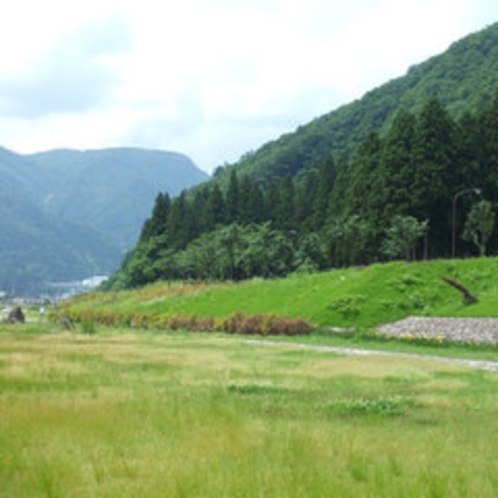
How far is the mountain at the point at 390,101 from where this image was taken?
155250mm

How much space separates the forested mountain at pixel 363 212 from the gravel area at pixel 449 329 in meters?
18.4

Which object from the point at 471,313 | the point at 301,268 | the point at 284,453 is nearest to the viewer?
the point at 284,453

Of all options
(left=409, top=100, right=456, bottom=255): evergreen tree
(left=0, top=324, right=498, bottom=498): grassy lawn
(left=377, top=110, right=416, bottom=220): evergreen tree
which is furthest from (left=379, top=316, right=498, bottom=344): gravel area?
(left=377, top=110, right=416, bottom=220): evergreen tree

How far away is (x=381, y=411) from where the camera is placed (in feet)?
54.2

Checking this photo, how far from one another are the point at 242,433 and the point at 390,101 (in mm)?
170178

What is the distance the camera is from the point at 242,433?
12617 mm

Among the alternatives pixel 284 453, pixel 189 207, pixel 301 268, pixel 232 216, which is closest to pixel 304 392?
pixel 284 453

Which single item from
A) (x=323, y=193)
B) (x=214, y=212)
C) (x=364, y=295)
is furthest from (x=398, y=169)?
(x=214, y=212)

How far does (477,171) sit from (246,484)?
68819 millimetres

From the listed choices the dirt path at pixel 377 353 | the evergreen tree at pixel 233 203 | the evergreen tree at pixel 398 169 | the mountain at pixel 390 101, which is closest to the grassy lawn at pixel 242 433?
the dirt path at pixel 377 353

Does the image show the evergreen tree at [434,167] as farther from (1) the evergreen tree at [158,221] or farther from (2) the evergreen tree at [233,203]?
(1) the evergreen tree at [158,221]

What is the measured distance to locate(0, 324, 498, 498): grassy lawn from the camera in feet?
30.3

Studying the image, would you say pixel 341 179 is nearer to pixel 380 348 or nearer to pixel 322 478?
pixel 380 348

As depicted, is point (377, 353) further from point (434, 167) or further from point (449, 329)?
point (434, 167)
